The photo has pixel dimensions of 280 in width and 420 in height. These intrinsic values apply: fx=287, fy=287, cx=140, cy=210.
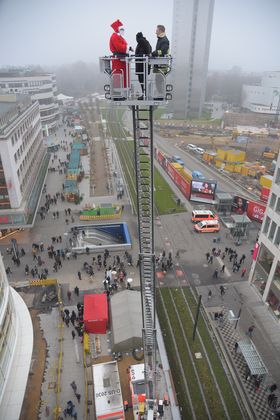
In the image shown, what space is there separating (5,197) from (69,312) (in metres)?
16.4

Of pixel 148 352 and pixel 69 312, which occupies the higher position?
pixel 148 352

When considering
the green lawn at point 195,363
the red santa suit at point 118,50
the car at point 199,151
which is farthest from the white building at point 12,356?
the car at point 199,151

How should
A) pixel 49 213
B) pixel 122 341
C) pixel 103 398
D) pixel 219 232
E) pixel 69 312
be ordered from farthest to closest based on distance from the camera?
pixel 49 213 → pixel 219 232 → pixel 69 312 → pixel 122 341 → pixel 103 398

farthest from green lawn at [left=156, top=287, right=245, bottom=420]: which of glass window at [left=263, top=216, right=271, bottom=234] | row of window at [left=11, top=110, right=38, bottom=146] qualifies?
row of window at [left=11, top=110, right=38, bottom=146]

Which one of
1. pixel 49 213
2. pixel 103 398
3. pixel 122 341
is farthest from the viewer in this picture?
pixel 49 213

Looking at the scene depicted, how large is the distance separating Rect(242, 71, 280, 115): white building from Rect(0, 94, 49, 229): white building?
346 ft

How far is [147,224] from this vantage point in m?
9.52

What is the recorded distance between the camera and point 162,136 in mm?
87312

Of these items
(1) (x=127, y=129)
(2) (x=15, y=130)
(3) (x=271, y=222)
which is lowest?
(1) (x=127, y=129)

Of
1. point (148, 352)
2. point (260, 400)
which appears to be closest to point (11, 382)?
point (148, 352)

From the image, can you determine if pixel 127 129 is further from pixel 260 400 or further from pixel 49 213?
pixel 260 400

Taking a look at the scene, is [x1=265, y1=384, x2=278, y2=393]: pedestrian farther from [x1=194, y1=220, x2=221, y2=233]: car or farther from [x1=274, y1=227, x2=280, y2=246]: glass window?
[x1=194, y1=220, x2=221, y2=233]: car

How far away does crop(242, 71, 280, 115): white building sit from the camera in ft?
400

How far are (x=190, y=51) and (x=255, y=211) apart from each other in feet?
295
